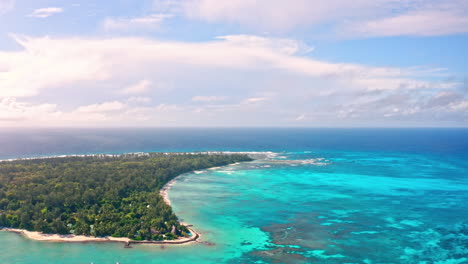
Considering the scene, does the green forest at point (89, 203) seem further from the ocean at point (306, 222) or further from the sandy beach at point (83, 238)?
the ocean at point (306, 222)

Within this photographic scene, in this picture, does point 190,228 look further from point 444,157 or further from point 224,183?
point 444,157

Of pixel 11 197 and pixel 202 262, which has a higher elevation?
pixel 11 197

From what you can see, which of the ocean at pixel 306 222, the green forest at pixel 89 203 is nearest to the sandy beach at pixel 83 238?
the green forest at pixel 89 203

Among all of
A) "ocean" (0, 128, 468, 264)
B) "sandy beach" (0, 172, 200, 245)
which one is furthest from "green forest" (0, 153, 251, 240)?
"ocean" (0, 128, 468, 264)

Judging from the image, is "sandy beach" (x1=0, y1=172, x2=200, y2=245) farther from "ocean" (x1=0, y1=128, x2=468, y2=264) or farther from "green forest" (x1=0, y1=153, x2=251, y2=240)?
"ocean" (x1=0, y1=128, x2=468, y2=264)

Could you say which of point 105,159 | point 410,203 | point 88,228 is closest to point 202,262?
point 88,228

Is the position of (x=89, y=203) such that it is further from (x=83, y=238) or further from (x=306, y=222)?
(x=306, y=222)

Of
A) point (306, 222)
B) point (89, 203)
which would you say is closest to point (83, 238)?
point (89, 203)

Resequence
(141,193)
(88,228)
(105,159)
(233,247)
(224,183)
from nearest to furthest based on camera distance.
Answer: (233,247)
(88,228)
(141,193)
(224,183)
(105,159)
